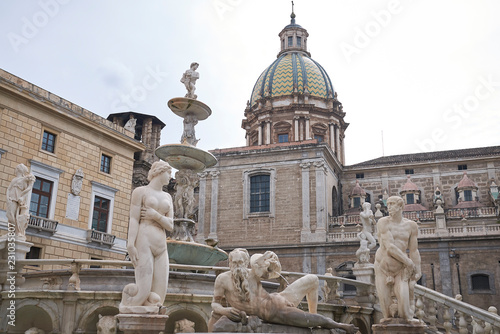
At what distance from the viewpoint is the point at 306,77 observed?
42.9 meters

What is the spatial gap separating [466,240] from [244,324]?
26777 mm

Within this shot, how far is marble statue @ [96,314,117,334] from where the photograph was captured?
7791mm

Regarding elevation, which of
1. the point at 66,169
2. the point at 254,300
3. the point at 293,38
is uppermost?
the point at 293,38

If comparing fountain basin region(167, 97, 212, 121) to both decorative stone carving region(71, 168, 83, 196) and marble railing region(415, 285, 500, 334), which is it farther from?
decorative stone carving region(71, 168, 83, 196)

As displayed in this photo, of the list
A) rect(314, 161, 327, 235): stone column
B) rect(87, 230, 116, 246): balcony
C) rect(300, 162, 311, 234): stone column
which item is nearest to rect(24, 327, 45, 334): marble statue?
rect(87, 230, 116, 246): balcony

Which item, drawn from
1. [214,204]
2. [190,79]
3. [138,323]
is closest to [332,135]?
[214,204]

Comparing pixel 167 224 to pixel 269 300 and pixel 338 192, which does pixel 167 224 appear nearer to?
pixel 269 300

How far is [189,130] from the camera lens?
12.5 meters

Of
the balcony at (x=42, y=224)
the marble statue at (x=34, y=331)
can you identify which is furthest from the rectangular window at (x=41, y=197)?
the marble statue at (x=34, y=331)

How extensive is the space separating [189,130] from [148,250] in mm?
6770

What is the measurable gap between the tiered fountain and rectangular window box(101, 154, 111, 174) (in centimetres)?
1362

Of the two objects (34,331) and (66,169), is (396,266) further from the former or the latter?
(66,169)

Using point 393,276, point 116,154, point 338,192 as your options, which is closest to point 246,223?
point 338,192

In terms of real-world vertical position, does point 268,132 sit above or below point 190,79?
above
